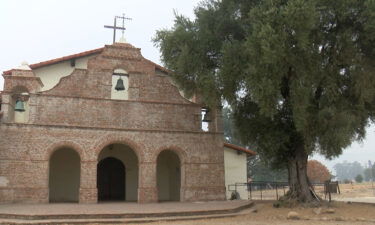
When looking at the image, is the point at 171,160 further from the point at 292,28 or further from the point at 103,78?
the point at 292,28

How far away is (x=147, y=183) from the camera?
63.3 ft

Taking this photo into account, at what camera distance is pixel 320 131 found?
1609 cm

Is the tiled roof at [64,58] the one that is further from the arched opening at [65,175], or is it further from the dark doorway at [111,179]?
the dark doorway at [111,179]

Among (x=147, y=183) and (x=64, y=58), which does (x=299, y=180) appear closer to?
(x=147, y=183)

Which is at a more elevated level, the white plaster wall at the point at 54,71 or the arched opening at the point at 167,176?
the white plaster wall at the point at 54,71

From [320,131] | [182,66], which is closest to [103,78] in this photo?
[182,66]

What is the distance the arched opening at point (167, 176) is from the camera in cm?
2294

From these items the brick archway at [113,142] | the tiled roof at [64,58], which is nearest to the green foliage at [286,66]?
the brick archway at [113,142]

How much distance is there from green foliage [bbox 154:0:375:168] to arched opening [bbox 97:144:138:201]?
6.20 m

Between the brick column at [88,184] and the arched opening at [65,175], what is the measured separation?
3.29 m

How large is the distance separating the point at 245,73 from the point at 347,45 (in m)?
4.11

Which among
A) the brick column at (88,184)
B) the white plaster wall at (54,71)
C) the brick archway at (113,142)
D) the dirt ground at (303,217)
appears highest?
the white plaster wall at (54,71)

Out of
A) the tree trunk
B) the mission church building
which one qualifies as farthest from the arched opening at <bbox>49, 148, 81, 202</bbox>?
the tree trunk

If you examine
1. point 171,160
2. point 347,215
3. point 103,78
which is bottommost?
point 347,215
